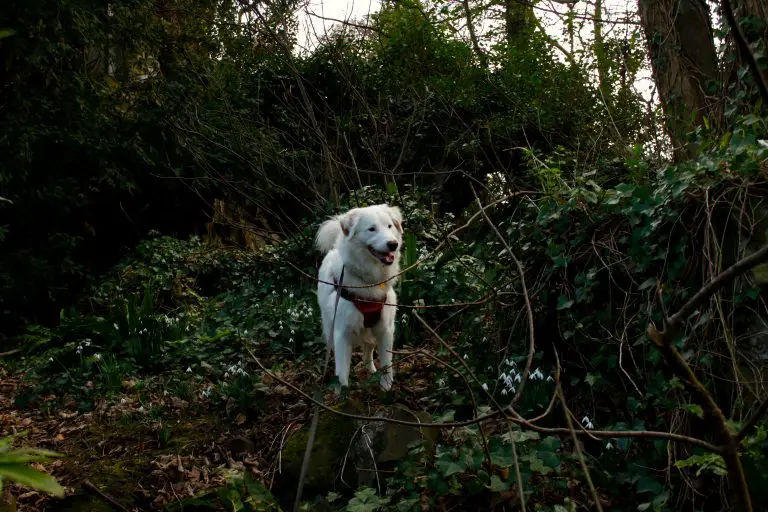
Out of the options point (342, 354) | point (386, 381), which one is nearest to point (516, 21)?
point (342, 354)

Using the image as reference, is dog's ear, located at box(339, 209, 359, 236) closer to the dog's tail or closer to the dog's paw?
the dog's tail

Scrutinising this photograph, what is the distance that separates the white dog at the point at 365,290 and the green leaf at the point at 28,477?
3.14 meters

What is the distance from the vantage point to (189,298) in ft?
32.4

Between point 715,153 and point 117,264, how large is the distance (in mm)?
9570

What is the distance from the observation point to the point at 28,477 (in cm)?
160

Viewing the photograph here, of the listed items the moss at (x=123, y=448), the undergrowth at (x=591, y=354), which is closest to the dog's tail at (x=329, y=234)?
the undergrowth at (x=591, y=354)

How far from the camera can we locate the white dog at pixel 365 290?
16.2 feet

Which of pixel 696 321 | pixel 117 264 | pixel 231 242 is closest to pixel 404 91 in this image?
pixel 231 242

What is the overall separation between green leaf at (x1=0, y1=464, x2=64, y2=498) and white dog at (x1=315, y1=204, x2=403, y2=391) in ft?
10.3

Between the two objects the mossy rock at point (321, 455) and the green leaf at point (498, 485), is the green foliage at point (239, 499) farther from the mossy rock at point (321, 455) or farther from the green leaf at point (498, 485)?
the green leaf at point (498, 485)

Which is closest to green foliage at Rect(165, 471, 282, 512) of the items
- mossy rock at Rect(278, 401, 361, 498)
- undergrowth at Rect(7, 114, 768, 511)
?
undergrowth at Rect(7, 114, 768, 511)

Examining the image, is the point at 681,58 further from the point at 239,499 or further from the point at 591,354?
the point at 239,499

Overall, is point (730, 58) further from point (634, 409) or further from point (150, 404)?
point (150, 404)

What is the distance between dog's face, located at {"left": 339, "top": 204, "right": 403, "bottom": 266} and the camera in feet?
16.6
